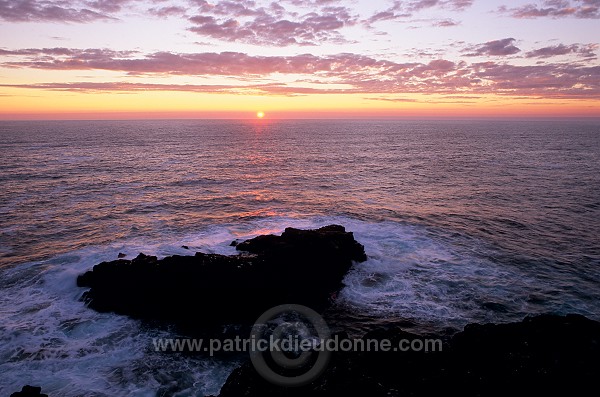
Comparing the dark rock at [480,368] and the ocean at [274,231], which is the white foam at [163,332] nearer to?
the ocean at [274,231]

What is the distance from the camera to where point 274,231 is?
36.3 metres

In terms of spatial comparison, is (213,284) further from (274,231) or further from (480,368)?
(480,368)

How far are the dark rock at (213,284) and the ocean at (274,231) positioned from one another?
121 cm

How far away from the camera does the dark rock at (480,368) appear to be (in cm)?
1268

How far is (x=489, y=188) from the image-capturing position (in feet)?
183

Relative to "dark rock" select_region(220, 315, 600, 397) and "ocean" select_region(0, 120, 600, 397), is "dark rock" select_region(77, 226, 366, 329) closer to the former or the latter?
"ocean" select_region(0, 120, 600, 397)

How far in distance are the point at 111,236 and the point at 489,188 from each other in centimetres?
5155

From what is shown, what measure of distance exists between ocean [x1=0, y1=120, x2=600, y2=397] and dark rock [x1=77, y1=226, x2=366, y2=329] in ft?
3.96

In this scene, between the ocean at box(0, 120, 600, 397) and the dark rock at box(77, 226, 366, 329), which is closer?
the ocean at box(0, 120, 600, 397)

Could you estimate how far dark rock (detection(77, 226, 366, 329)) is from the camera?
73.2ft

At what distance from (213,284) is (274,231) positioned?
1363 centimetres

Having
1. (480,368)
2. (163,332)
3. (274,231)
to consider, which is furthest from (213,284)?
(480,368)

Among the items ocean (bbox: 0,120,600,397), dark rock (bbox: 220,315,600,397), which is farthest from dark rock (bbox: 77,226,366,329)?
dark rock (bbox: 220,315,600,397)

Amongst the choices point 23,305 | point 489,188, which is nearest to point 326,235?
point 23,305
